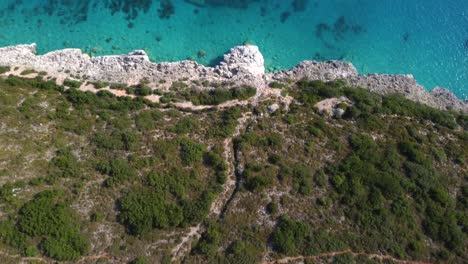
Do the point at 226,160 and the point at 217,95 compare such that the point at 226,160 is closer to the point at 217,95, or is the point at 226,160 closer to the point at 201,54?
the point at 217,95

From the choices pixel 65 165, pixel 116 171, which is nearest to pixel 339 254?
pixel 116 171

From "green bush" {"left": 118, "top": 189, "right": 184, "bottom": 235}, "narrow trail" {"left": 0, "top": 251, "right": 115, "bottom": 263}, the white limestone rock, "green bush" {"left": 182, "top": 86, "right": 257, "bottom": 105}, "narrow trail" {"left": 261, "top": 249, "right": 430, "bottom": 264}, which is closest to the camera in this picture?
"narrow trail" {"left": 0, "top": 251, "right": 115, "bottom": 263}

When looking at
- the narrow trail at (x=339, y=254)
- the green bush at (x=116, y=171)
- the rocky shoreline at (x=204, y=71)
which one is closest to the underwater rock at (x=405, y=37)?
the rocky shoreline at (x=204, y=71)

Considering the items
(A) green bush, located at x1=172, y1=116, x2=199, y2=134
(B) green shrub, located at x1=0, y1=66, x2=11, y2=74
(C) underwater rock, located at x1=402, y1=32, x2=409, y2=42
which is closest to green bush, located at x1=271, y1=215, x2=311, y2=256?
(A) green bush, located at x1=172, y1=116, x2=199, y2=134

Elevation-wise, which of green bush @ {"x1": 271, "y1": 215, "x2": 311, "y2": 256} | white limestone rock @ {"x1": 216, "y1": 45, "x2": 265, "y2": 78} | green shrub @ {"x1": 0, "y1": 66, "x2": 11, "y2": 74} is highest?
white limestone rock @ {"x1": 216, "y1": 45, "x2": 265, "y2": 78}

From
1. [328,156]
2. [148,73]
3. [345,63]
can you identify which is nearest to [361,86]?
[345,63]

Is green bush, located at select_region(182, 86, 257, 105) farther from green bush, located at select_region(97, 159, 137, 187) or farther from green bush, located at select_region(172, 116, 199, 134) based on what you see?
green bush, located at select_region(97, 159, 137, 187)
